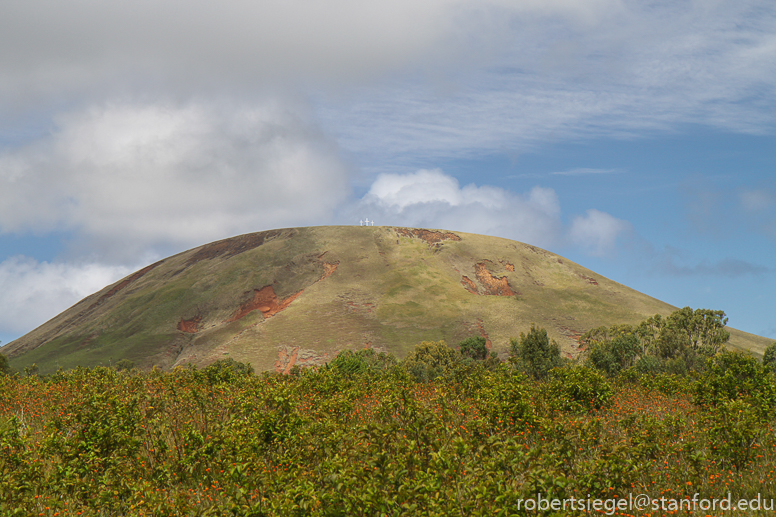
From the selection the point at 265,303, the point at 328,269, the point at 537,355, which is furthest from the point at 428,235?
the point at 537,355

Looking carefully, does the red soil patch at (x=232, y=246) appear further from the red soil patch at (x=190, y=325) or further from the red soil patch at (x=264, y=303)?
the red soil patch at (x=190, y=325)

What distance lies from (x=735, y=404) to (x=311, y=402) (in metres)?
11.7

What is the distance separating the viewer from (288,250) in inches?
5044

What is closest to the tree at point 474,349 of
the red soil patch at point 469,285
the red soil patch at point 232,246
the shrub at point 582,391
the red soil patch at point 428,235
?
the red soil patch at point 469,285

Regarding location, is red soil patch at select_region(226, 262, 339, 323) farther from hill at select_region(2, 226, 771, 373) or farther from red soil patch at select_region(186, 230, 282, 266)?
red soil patch at select_region(186, 230, 282, 266)

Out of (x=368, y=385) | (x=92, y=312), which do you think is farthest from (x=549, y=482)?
(x=92, y=312)

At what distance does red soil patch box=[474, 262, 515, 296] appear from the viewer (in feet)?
371

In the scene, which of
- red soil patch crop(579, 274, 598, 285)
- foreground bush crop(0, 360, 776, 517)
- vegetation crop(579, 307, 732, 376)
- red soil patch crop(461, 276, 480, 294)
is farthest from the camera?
red soil patch crop(579, 274, 598, 285)

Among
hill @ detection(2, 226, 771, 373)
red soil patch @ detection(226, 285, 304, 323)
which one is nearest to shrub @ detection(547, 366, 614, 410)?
hill @ detection(2, 226, 771, 373)

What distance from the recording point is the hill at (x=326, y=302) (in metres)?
89.3

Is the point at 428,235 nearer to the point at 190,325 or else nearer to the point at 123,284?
the point at 190,325

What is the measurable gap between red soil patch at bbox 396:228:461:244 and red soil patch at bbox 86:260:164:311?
7577cm

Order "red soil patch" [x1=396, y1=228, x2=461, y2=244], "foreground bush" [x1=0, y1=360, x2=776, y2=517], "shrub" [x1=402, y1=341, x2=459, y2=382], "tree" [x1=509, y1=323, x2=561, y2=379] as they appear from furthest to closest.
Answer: "red soil patch" [x1=396, y1=228, x2=461, y2=244]
"shrub" [x1=402, y1=341, x2=459, y2=382]
"tree" [x1=509, y1=323, x2=561, y2=379]
"foreground bush" [x1=0, y1=360, x2=776, y2=517]

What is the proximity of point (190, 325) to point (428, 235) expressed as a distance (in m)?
70.3
